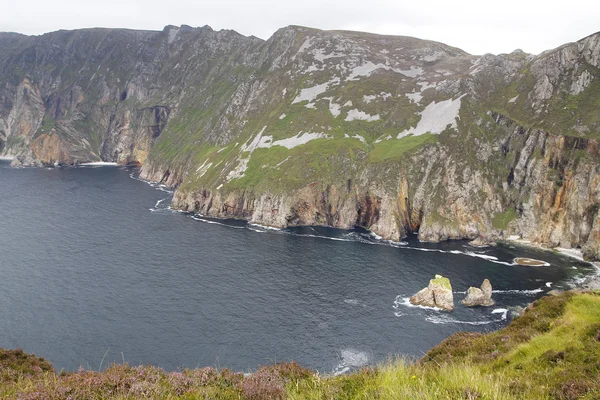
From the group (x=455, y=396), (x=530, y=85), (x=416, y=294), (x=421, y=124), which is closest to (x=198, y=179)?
(x=421, y=124)

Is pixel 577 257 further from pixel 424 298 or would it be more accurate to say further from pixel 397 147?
pixel 397 147

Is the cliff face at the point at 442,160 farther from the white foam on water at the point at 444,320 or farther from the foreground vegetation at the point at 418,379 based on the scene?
the foreground vegetation at the point at 418,379

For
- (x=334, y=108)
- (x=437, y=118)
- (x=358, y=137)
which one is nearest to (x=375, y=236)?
(x=358, y=137)

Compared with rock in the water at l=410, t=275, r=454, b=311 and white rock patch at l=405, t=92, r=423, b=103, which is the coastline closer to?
rock in the water at l=410, t=275, r=454, b=311

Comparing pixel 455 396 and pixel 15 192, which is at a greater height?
pixel 455 396

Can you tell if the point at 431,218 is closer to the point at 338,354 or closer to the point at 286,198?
the point at 286,198

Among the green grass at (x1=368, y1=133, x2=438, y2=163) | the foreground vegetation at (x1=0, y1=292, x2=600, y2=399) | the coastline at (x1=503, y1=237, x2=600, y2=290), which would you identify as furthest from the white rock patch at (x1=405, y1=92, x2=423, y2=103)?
the foreground vegetation at (x1=0, y1=292, x2=600, y2=399)

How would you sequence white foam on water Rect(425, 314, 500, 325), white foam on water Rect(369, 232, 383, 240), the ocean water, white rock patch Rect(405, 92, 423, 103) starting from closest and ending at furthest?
the ocean water
white foam on water Rect(425, 314, 500, 325)
white foam on water Rect(369, 232, 383, 240)
white rock patch Rect(405, 92, 423, 103)
